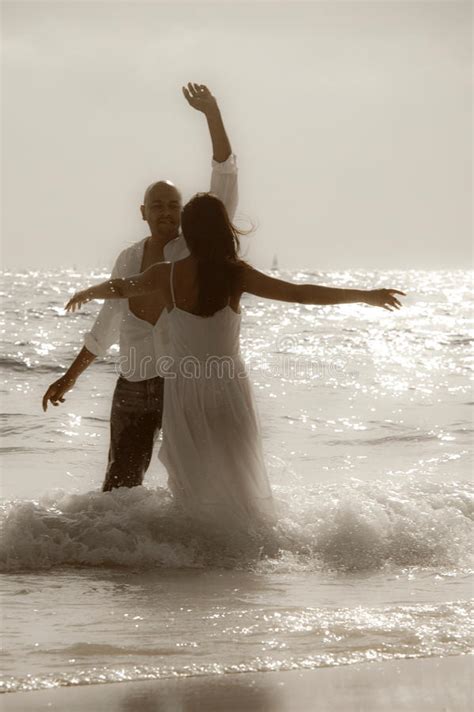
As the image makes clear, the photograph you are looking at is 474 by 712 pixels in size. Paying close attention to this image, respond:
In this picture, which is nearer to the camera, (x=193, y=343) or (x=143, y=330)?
(x=193, y=343)

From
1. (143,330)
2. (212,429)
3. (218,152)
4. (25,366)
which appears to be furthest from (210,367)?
(25,366)

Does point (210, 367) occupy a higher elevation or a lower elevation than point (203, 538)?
higher

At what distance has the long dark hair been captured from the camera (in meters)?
5.39

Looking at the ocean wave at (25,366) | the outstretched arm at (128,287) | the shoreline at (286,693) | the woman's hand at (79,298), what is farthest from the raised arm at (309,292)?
the ocean wave at (25,366)

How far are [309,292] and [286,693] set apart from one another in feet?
6.70

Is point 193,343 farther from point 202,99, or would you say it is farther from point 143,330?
point 202,99

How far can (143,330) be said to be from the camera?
6.01 m

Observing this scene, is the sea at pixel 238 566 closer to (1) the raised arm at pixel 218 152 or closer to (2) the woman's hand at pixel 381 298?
(2) the woman's hand at pixel 381 298

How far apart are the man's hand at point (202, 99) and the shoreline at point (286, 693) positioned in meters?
3.10

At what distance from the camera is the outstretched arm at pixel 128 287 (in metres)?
5.38

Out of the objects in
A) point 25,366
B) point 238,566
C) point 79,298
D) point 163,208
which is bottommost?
point 238,566

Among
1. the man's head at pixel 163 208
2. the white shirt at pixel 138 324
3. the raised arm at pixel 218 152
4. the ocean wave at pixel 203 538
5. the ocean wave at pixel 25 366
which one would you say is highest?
the raised arm at pixel 218 152

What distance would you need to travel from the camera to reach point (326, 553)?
5957 mm

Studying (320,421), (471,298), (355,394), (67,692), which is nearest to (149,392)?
(67,692)
